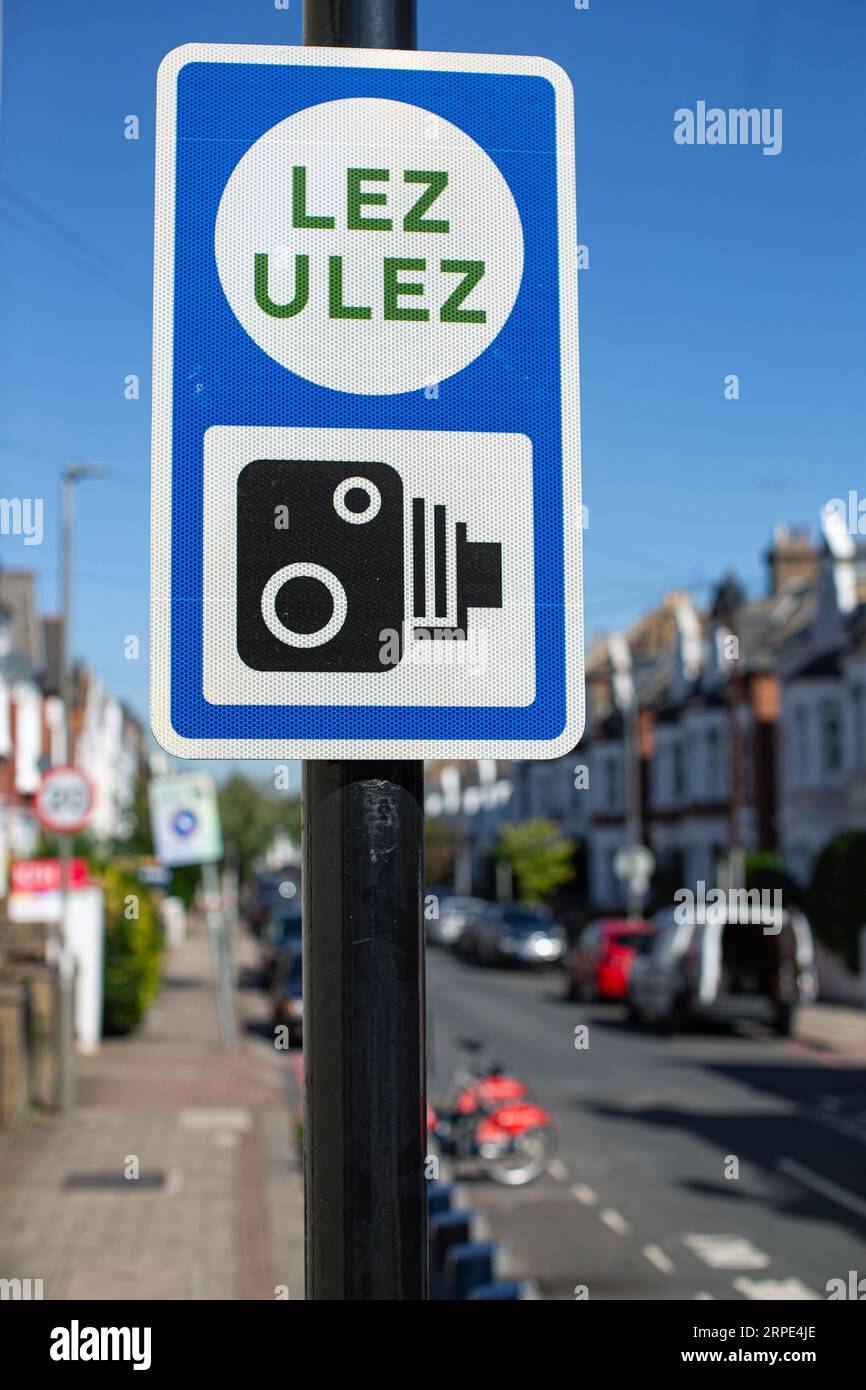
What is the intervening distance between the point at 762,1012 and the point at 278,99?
22844mm

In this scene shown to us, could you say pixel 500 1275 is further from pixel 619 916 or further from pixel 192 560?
pixel 619 916

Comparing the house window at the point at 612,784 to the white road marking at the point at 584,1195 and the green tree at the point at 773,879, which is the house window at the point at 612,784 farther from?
the white road marking at the point at 584,1195

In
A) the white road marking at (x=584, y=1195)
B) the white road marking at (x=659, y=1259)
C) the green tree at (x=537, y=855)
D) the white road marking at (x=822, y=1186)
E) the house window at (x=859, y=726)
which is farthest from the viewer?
the green tree at (x=537, y=855)

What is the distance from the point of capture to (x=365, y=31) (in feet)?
7.46

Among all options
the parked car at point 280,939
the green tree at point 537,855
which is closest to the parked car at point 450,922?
the green tree at point 537,855

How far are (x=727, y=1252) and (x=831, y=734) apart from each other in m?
25.9

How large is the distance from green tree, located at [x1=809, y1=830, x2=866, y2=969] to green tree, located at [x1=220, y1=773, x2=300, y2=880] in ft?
53.9

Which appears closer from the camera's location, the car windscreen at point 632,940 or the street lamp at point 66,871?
the street lamp at point 66,871

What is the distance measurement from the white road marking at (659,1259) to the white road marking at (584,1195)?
151 centimetres

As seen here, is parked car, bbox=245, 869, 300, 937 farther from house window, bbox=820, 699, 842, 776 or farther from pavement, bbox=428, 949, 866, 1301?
pavement, bbox=428, 949, 866, 1301

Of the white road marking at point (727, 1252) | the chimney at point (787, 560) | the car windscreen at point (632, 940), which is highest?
the chimney at point (787, 560)

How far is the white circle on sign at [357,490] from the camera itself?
2123 millimetres

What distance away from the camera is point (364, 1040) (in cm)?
204

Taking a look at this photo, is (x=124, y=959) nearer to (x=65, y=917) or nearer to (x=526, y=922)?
(x=65, y=917)
